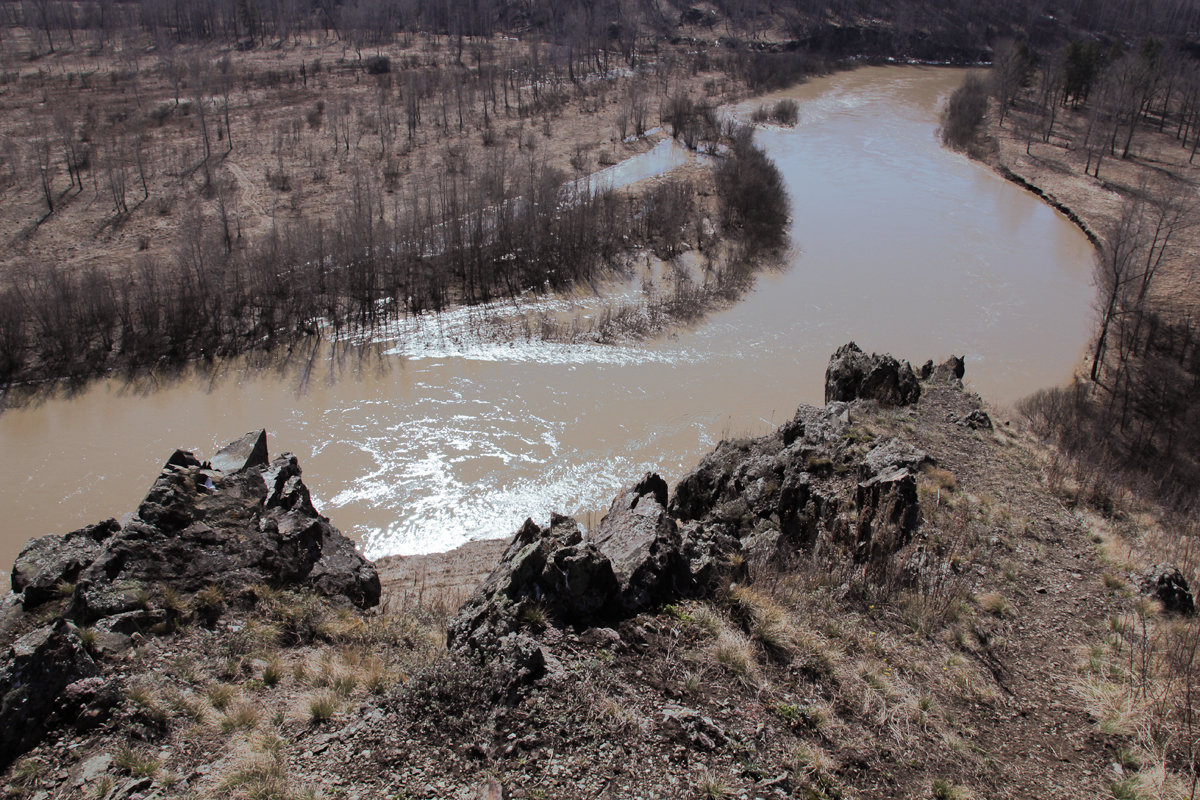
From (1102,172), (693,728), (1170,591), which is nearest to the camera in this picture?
(693,728)

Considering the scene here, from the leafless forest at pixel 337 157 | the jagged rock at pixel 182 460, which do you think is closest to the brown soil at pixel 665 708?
the jagged rock at pixel 182 460

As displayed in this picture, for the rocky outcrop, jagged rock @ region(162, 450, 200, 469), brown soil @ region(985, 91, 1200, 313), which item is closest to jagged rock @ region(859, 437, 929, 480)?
the rocky outcrop

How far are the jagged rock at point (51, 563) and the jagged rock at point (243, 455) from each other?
2.55 m

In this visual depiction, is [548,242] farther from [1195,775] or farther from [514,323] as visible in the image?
[1195,775]

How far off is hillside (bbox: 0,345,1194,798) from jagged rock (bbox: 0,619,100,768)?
28 millimetres

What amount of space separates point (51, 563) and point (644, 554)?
8.50 metres

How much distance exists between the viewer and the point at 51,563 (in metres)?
10.4

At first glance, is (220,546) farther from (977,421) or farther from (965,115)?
(965,115)

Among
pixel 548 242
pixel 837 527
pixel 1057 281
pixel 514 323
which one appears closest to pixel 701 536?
pixel 837 527

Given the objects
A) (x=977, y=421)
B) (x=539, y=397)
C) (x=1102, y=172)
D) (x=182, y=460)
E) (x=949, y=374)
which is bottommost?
(x=539, y=397)

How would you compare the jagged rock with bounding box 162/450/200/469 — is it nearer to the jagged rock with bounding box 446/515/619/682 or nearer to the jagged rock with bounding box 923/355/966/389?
the jagged rock with bounding box 446/515/619/682

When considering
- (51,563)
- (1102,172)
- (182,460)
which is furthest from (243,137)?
(1102,172)

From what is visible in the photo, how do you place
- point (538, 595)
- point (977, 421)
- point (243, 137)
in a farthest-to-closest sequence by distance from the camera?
point (243, 137) < point (977, 421) < point (538, 595)

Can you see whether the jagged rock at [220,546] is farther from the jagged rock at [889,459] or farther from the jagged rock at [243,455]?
the jagged rock at [889,459]
